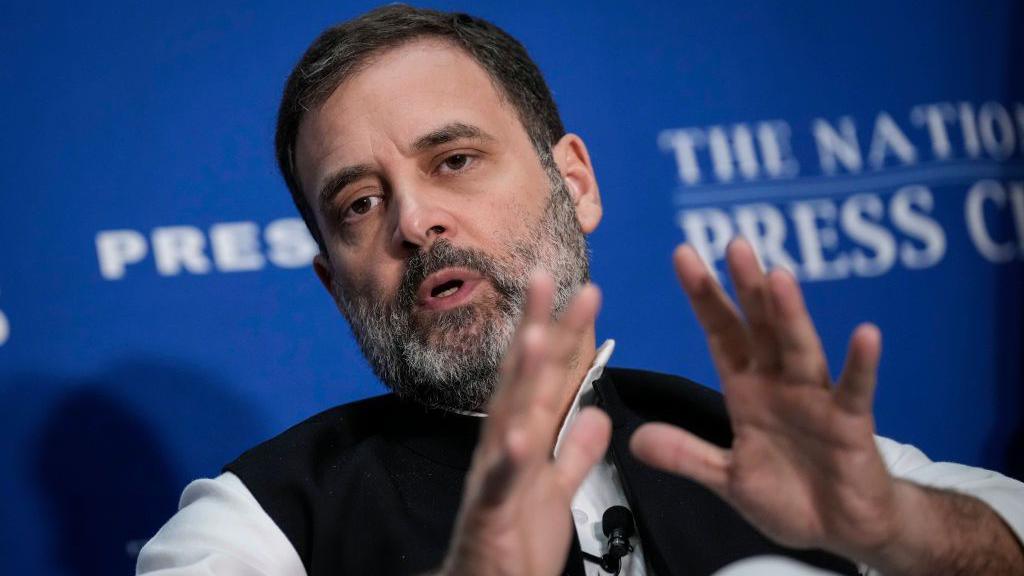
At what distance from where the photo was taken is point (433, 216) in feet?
4.73

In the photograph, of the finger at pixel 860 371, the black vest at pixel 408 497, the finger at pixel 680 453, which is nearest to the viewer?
the finger at pixel 860 371

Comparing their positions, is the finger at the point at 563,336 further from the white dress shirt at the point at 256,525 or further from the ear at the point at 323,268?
the ear at the point at 323,268

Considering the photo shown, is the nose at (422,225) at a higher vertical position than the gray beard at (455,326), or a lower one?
higher

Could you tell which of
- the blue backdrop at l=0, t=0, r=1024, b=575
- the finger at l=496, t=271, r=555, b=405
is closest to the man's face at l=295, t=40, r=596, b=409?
the blue backdrop at l=0, t=0, r=1024, b=575

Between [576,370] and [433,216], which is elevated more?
[433,216]

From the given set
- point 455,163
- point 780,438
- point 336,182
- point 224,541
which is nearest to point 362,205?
point 336,182

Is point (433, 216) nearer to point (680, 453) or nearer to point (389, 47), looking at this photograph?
point (389, 47)

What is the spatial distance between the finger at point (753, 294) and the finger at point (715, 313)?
2 centimetres

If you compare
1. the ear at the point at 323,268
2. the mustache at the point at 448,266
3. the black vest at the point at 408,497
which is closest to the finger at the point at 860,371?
the black vest at the point at 408,497

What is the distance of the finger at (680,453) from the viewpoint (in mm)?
1028

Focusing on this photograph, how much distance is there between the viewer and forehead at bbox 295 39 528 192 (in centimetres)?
154

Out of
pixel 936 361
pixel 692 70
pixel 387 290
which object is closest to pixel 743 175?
pixel 692 70

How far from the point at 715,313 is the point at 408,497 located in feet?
1.97

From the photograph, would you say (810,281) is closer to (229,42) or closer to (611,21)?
(611,21)
